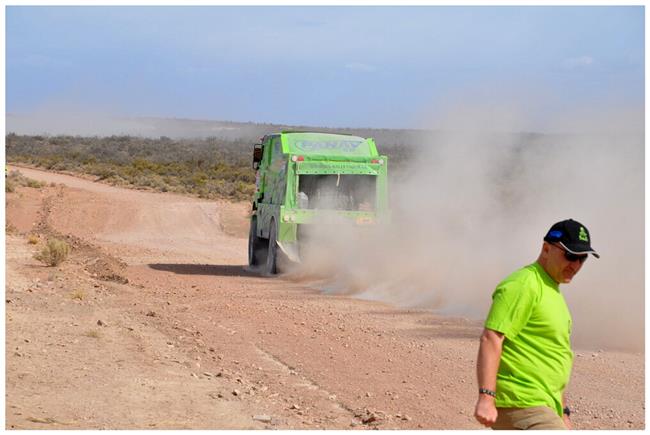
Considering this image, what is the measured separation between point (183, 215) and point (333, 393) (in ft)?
89.1

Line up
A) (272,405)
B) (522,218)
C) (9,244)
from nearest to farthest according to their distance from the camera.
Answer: (272,405) → (522,218) → (9,244)

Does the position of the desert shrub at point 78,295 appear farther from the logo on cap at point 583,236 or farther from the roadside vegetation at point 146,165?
the roadside vegetation at point 146,165

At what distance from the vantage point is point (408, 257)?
19.7m

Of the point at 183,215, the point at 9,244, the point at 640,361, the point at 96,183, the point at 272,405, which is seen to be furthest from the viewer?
the point at 96,183

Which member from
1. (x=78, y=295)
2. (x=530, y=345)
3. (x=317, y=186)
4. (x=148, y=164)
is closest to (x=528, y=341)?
(x=530, y=345)

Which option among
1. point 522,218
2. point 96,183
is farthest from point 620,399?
point 96,183

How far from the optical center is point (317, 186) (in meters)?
21.0

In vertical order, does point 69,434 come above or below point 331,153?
below

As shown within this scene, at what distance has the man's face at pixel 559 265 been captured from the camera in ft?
18.0

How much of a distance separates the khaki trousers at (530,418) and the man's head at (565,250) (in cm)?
66

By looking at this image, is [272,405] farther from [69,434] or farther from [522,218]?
[522,218]

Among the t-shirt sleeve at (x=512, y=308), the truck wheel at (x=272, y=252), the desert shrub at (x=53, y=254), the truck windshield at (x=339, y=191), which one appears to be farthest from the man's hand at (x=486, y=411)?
the desert shrub at (x=53, y=254)

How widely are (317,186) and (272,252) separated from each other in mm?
1515

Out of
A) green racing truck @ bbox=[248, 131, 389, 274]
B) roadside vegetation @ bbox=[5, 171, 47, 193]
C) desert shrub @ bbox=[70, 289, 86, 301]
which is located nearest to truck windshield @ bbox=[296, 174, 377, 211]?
green racing truck @ bbox=[248, 131, 389, 274]
